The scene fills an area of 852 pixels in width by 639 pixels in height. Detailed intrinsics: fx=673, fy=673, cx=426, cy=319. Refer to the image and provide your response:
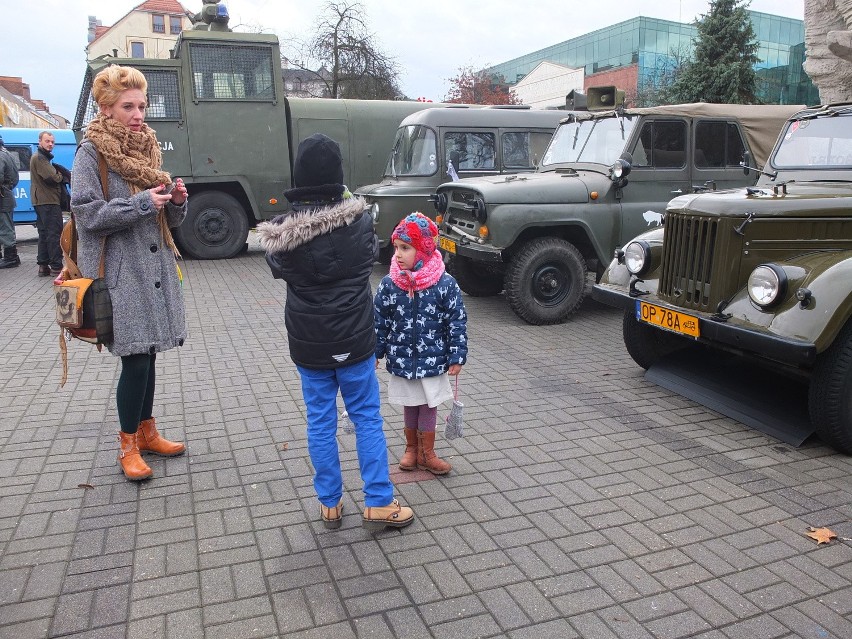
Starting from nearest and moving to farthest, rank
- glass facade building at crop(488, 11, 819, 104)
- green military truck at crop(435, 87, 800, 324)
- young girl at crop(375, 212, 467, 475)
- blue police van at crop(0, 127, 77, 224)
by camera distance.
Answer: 1. young girl at crop(375, 212, 467, 475)
2. green military truck at crop(435, 87, 800, 324)
3. blue police van at crop(0, 127, 77, 224)
4. glass facade building at crop(488, 11, 819, 104)

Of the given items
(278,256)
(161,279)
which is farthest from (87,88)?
(278,256)

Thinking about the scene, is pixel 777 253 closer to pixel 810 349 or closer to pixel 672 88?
pixel 810 349

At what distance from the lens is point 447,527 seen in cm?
317

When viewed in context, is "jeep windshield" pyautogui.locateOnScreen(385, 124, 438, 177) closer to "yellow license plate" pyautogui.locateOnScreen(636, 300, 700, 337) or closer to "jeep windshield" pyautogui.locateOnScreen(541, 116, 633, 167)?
"jeep windshield" pyautogui.locateOnScreen(541, 116, 633, 167)

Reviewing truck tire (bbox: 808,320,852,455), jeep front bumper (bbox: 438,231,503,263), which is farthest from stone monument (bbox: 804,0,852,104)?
truck tire (bbox: 808,320,852,455)

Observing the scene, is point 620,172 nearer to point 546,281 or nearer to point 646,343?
point 546,281

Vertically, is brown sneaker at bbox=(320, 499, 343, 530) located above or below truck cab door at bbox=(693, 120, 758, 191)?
below

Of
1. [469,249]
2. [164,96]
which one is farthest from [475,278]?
[164,96]

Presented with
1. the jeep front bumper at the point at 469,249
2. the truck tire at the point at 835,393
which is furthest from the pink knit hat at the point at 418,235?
the jeep front bumper at the point at 469,249

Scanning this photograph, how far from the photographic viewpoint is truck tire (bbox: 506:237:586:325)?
7035 mm

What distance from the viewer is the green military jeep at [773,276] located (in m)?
3.73

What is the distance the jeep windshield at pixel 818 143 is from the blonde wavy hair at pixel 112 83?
470 cm

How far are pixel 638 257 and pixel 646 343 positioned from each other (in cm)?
74

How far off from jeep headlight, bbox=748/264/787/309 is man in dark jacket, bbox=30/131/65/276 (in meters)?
9.15
